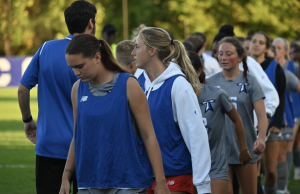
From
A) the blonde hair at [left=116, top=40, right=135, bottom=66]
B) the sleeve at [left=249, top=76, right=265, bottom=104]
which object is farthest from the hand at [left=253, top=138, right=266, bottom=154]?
the blonde hair at [left=116, top=40, right=135, bottom=66]

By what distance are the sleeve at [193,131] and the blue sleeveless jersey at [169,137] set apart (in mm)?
64

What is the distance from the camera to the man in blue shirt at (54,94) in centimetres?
412

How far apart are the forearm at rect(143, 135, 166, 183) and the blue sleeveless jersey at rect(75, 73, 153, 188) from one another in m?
0.08

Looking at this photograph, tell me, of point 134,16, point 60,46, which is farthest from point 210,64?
point 134,16

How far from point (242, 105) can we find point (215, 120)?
0.78 meters

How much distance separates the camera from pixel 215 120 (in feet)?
14.5

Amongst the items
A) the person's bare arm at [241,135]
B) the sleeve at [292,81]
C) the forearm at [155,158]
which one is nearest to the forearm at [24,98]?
the forearm at [155,158]

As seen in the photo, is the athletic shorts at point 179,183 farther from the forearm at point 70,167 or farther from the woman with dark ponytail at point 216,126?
the forearm at point 70,167

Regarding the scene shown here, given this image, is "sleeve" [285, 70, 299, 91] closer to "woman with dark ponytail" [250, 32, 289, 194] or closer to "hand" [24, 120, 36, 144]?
"woman with dark ponytail" [250, 32, 289, 194]

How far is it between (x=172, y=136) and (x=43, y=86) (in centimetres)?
132

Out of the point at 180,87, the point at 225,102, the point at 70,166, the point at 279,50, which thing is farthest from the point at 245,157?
the point at 279,50

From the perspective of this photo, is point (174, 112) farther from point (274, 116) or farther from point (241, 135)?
point (274, 116)

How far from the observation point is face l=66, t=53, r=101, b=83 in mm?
3033

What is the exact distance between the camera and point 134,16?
44.5 metres
